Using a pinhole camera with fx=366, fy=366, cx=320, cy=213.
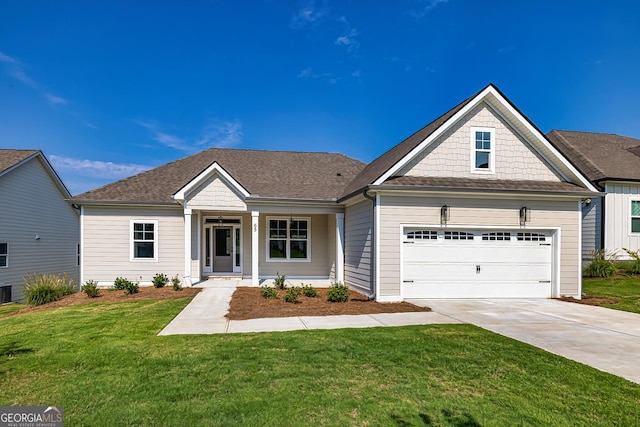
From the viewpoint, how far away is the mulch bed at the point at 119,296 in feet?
34.5

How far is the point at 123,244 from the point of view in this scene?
1391 centimetres

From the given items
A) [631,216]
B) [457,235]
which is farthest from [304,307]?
[631,216]

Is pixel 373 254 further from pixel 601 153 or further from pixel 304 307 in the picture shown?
pixel 601 153

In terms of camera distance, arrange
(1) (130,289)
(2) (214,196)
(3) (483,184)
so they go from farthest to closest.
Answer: (2) (214,196) < (1) (130,289) < (3) (483,184)

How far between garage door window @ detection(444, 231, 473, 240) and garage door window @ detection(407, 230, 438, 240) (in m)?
0.41

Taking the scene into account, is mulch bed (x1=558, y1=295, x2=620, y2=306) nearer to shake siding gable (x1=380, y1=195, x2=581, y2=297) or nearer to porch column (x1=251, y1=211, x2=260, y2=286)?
shake siding gable (x1=380, y1=195, x2=581, y2=297)

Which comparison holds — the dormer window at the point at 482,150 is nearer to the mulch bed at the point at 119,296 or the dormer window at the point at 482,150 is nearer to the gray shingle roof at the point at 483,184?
the gray shingle roof at the point at 483,184

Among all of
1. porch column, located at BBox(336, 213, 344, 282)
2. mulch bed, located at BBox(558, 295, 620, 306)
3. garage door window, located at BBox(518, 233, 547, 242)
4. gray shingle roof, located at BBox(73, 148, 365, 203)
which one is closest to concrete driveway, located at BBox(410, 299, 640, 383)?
mulch bed, located at BBox(558, 295, 620, 306)

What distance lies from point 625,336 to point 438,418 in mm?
5596

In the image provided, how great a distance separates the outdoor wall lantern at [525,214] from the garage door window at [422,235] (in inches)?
110

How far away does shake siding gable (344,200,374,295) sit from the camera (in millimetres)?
11155

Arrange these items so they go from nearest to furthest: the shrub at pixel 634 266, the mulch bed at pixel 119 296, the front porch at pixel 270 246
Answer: the mulch bed at pixel 119 296 → the shrub at pixel 634 266 → the front porch at pixel 270 246

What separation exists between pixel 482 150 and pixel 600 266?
318 inches

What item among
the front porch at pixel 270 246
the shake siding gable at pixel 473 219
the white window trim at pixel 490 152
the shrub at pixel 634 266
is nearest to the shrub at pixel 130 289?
the front porch at pixel 270 246
